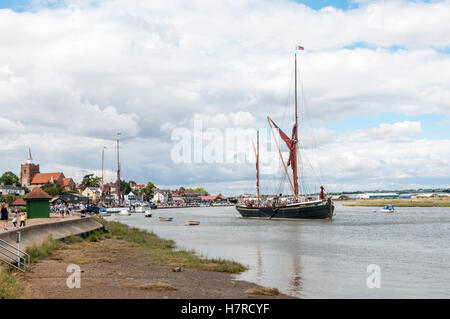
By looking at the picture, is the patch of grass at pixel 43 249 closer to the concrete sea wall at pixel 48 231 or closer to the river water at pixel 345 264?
the concrete sea wall at pixel 48 231

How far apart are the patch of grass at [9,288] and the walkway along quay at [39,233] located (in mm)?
3499

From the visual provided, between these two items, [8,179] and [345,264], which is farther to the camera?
[8,179]

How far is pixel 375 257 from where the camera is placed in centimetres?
3431

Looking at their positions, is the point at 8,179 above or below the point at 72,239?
above

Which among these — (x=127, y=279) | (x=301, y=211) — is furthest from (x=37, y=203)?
(x=301, y=211)

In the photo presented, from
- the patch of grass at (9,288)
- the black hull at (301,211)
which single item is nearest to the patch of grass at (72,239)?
the patch of grass at (9,288)

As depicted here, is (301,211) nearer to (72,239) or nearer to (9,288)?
(72,239)

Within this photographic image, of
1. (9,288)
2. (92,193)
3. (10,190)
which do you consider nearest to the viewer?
(9,288)

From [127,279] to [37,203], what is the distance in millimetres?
26660

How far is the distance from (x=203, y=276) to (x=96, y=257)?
7912mm

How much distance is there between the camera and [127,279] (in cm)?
2127

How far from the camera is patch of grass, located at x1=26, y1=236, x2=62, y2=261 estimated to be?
79.8ft
